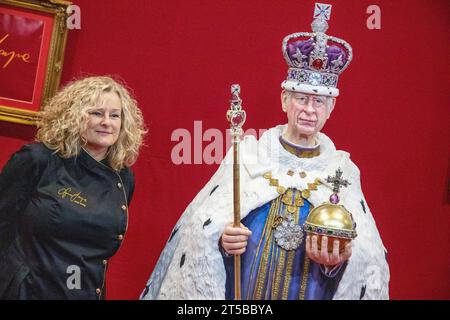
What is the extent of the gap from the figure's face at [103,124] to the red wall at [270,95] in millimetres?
713

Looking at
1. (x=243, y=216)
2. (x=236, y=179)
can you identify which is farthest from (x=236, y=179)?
(x=243, y=216)

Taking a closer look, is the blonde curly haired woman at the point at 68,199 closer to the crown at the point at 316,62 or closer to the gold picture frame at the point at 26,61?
the gold picture frame at the point at 26,61

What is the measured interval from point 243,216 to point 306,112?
1.66 feet

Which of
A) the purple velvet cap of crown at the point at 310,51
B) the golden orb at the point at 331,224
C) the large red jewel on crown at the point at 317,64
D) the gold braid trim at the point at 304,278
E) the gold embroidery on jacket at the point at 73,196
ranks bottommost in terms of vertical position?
the gold braid trim at the point at 304,278

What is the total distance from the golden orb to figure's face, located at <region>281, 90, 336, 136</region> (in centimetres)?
37

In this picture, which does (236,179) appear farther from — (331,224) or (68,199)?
(68,199)

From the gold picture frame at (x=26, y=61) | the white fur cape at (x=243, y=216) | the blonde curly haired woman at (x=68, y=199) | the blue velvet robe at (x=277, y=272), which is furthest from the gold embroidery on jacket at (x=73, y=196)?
the gold picture frame at (x=26, y=61)

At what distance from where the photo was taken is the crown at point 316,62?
11.0ft

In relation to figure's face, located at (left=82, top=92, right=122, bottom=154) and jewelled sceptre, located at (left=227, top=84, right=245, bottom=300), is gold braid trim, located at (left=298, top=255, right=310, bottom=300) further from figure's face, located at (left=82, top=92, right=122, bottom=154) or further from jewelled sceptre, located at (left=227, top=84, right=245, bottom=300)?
A: figure's face, located at (left=82, top=92, right=122, bottom=154)

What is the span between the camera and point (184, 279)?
329 cm

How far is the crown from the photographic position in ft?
11.0
